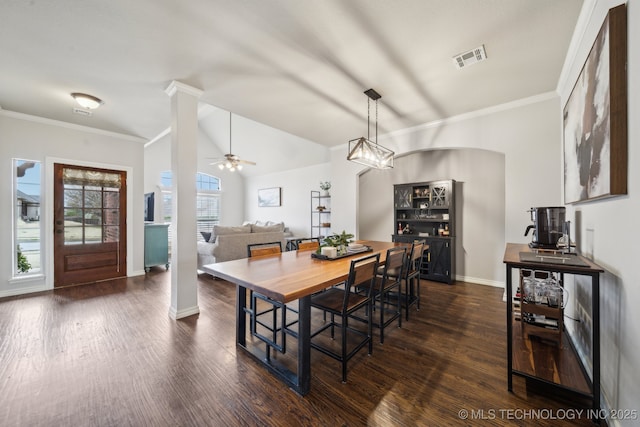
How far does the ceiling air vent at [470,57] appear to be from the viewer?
2.27m

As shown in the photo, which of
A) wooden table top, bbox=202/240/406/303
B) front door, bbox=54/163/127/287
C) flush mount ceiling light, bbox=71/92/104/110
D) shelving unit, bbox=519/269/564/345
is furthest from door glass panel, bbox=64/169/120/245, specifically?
shelving unit, bbox=519/269/564/345

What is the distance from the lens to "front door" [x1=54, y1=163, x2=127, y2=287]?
4086 millimetres

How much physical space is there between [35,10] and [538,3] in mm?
3579

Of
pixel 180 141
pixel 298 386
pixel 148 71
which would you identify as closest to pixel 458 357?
pixel 298 386

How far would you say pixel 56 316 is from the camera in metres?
2.93

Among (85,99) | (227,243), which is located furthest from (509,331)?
(85,99)

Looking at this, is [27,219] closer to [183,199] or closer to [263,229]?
[183,199]

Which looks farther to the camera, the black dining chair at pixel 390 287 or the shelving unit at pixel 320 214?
the shelving unit at pixel 320 214

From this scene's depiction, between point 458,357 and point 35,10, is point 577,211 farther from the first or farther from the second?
point 35,10

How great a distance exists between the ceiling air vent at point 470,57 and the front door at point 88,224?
5.53m

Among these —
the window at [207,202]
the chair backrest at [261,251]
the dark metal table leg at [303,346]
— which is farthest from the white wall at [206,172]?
the dark metal table leg at [303,346]

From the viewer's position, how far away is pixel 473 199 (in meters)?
4.23

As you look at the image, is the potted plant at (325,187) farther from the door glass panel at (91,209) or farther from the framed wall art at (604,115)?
the framed wall art at (604,115)

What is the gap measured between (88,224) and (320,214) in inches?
194
